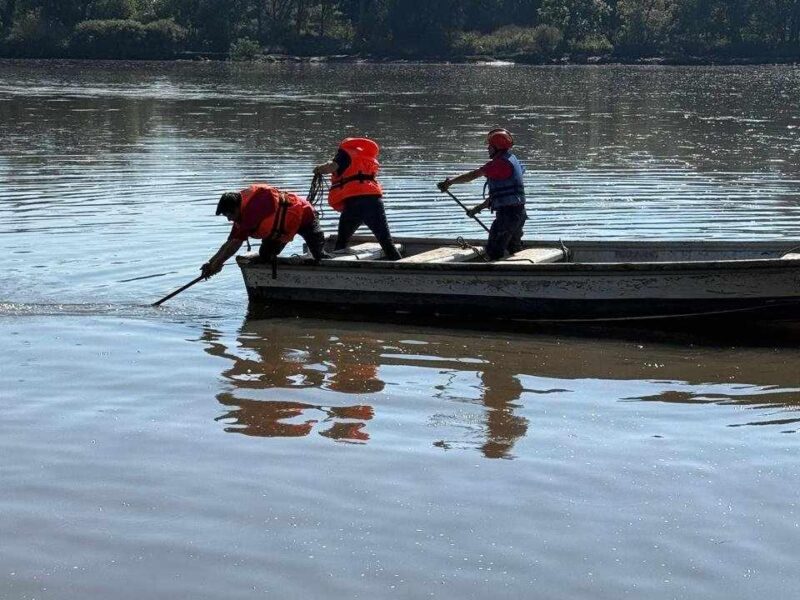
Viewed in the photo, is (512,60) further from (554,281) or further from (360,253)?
(554,281)

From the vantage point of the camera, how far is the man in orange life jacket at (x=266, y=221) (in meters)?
12.3

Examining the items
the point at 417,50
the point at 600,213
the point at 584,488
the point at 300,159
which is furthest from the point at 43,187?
the point at 417,50

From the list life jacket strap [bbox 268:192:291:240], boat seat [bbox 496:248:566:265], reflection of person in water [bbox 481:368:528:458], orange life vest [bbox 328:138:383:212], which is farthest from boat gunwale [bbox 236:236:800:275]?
reflection of person in water [bbox 481:368:528:458]

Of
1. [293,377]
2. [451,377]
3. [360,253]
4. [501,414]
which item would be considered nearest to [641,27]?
[360,253]

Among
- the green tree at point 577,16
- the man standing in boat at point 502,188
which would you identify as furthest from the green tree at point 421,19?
the man standing in boat at point 502,188

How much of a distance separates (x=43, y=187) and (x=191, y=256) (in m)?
6.81

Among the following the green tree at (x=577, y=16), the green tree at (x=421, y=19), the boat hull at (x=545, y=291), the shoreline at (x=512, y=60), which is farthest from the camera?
the green tree at (x=421, y=19)

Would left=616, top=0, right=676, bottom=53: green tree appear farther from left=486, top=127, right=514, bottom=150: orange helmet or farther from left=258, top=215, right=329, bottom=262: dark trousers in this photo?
left=258, top=215, right=329, bottom=262: dark trousers

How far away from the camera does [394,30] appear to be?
95.4 m

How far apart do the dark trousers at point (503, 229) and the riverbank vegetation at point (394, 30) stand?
245 feet

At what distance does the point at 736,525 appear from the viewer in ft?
23.7

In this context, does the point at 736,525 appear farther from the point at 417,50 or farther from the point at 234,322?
the point at 417,50

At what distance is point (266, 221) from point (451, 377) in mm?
2848

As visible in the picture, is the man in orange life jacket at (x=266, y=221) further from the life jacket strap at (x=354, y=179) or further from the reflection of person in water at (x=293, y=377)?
the reflection of person in water at (x=293, y=377)
